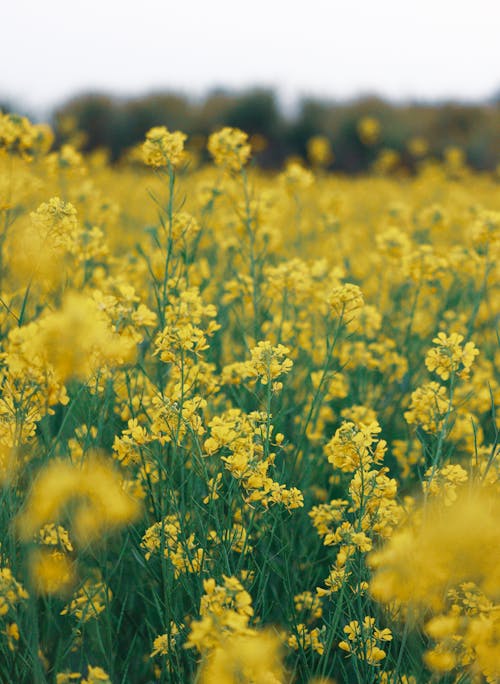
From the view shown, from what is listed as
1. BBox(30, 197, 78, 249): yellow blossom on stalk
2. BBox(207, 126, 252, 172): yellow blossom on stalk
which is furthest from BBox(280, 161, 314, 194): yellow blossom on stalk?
BBox(30, 197, 78, 249): yellow blossom on stalk

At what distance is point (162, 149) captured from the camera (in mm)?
2094

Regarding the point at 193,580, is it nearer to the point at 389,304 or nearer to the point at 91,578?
the point at 91,578

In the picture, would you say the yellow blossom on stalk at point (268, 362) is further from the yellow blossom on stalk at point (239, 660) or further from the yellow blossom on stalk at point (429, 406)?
the yellow blossom on stalk at point (239, 660)

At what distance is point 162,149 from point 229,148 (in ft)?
2.11

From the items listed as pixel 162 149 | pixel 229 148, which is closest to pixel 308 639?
pixel 162 149

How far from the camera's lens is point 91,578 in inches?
77.8

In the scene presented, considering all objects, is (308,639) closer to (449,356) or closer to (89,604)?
(89,604)

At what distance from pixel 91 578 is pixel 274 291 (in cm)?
123

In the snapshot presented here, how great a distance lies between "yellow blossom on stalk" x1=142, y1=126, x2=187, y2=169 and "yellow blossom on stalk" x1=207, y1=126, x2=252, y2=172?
1.85ft

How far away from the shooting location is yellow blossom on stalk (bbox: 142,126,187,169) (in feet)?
6.85

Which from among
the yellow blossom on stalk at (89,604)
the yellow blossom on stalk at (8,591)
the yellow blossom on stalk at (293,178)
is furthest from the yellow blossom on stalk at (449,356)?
the yellow blossom on stalk at (293,178)

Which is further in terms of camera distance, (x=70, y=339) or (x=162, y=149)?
(x=162, y=149)

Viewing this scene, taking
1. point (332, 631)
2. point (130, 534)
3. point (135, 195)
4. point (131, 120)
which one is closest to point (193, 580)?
point (130, 534)

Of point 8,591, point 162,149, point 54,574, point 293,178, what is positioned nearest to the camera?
point 8,591
